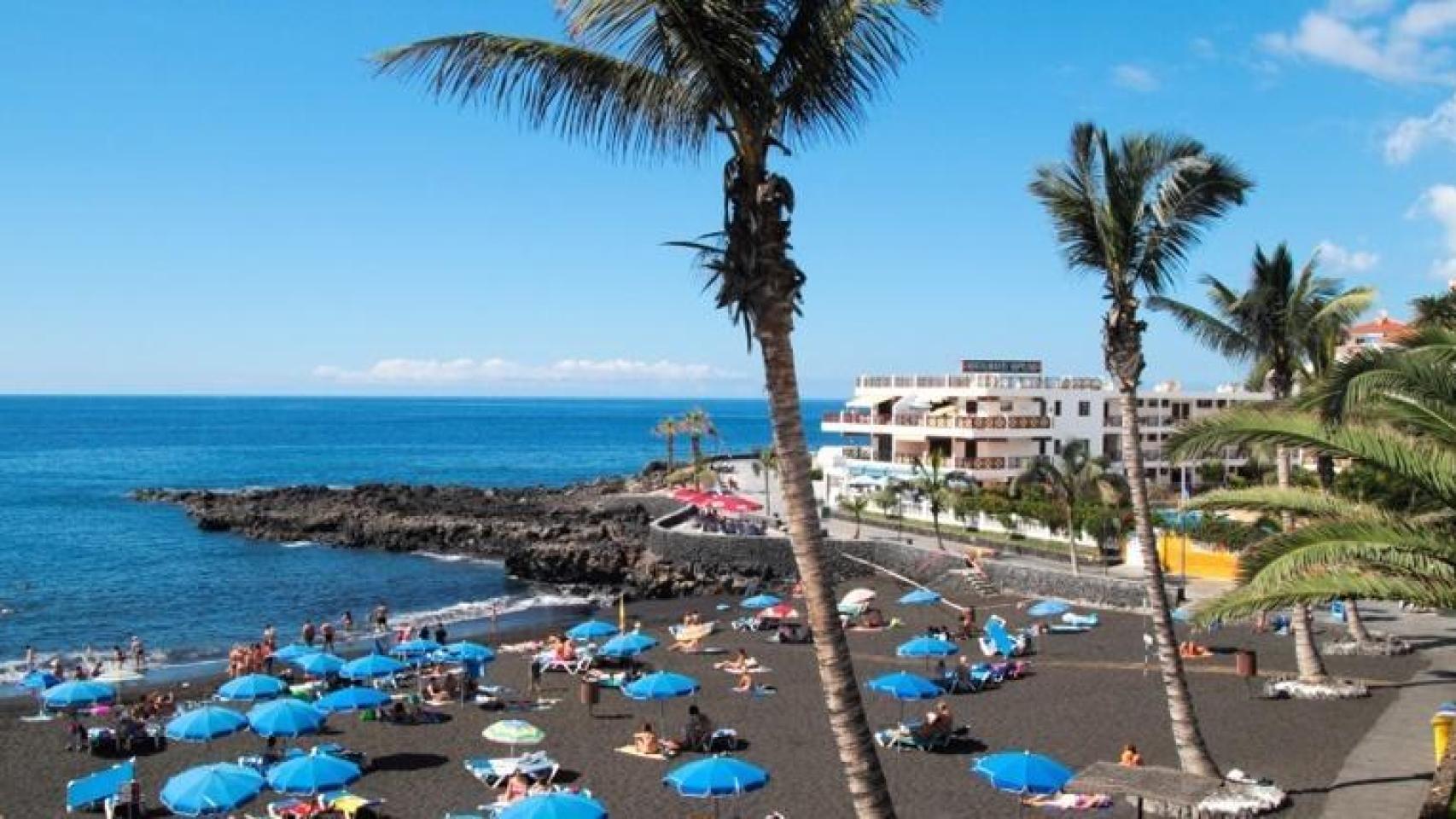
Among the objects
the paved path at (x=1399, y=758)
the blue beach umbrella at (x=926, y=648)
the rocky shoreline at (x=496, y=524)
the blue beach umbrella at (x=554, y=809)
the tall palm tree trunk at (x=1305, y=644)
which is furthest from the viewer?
the rocky shoreline at (x=496, y=524)

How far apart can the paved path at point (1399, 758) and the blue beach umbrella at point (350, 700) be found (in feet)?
61.1

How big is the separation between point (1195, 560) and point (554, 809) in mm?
31859

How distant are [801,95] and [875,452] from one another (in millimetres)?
61033

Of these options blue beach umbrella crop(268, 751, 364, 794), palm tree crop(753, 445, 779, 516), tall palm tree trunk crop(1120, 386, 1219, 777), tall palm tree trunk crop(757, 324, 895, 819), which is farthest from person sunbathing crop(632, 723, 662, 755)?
palm tree crop(753, 445, 779, 516)

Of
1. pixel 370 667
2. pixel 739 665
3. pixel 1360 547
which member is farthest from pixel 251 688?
pixel 1360 547

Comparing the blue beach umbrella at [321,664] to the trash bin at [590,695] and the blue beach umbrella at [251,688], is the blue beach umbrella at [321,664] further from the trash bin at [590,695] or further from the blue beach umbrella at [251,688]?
the trash bin at [590,695]

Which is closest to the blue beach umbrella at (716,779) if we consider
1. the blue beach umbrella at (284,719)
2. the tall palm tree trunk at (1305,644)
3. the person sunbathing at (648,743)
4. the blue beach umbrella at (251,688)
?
the person sunbathing at (648,743)

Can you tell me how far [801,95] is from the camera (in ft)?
30.9

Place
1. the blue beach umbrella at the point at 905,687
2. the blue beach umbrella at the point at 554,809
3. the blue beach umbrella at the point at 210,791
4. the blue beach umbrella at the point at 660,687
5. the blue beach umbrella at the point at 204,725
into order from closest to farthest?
the blue beach umbrella at the point at 554,809 → the blue beach umbrella at the point at 210,791 → the blue beach umbrella at the point at 204,725 → the blue beach umbrella at the point at 905,687 → the blue beach umbrella at the point at 660,687

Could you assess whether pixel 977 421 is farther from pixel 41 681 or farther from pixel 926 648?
pixel 41 681

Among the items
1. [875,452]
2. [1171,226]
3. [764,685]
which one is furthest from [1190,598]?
[875,452]

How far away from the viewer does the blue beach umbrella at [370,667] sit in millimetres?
29469

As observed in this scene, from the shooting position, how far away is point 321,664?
99.0ft

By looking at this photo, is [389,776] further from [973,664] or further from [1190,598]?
[1190,598]
